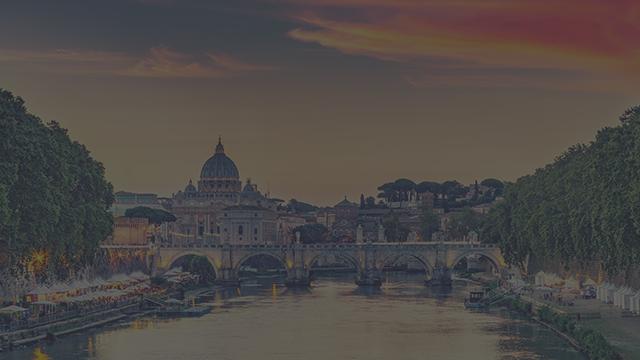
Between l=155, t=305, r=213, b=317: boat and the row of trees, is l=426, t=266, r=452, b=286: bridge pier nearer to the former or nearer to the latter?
the row of trees

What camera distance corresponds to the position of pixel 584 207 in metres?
105

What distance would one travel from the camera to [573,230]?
105625 millimetres

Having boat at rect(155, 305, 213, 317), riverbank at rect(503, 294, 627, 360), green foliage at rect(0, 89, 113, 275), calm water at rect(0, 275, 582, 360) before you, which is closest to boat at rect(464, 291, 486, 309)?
calm water at rect(0, 275, 582, 360)

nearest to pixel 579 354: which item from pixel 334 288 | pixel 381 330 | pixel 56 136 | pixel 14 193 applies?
pixel 381 330

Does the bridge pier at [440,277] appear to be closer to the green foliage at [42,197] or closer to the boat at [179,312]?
the boat at [179,312]

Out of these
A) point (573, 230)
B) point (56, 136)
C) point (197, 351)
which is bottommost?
point (197, 351)

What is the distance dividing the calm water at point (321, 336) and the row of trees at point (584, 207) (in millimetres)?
6446

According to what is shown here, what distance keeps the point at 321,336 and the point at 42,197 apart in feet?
74.1

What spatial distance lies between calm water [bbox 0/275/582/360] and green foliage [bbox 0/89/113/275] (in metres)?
6.21

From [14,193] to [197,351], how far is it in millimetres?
14791

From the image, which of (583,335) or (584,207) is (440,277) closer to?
(584,207)

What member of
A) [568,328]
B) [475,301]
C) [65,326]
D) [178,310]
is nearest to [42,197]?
[65,326]

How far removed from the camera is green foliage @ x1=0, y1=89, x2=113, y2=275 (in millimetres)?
92500

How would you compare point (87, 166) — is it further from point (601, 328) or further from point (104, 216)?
point (601, 328)
